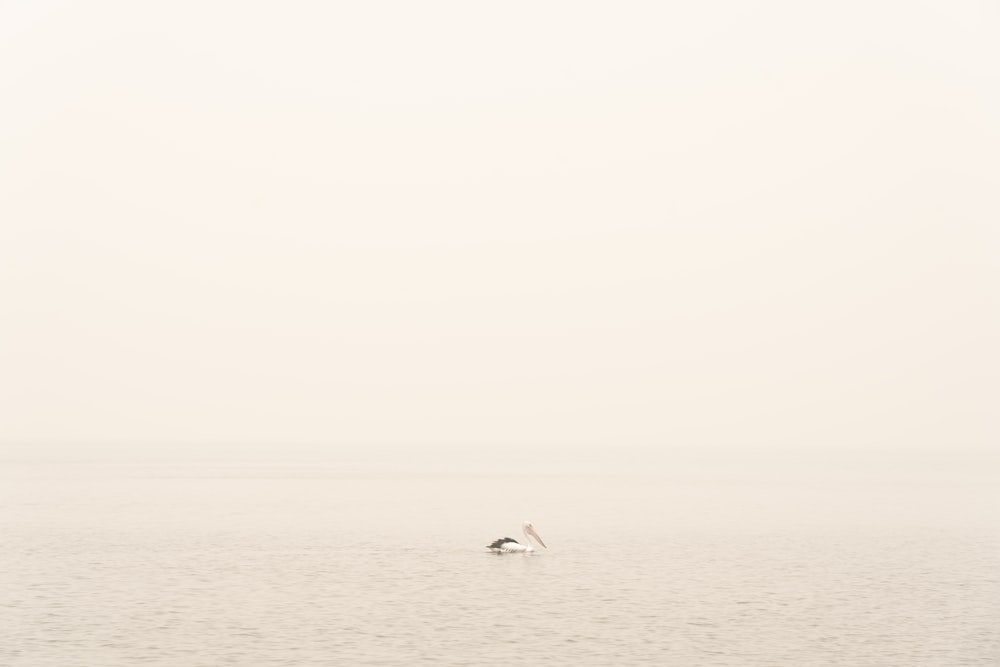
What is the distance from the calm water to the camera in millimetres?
31875

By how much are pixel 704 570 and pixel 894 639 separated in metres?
14.2

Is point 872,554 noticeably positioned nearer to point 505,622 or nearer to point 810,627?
point 810,627

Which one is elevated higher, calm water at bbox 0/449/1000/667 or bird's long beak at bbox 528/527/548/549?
bird's long beak at bbox 528/527/548/549

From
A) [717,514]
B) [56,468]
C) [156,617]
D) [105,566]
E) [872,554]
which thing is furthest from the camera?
[56,468]

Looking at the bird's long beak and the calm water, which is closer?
the calm water

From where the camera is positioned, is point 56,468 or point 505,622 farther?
point 56,468

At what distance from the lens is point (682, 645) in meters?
32.5

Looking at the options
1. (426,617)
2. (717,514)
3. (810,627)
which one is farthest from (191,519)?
(810,627)

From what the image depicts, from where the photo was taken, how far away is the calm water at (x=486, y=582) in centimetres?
3188

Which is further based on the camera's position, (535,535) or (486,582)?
(535,535)

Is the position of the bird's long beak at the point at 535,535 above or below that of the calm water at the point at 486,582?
above

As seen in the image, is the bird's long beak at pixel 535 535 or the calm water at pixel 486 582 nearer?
the calm water at pixel 486 582

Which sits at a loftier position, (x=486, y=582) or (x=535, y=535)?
(x=535, y=535)

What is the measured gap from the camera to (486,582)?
144 ft
